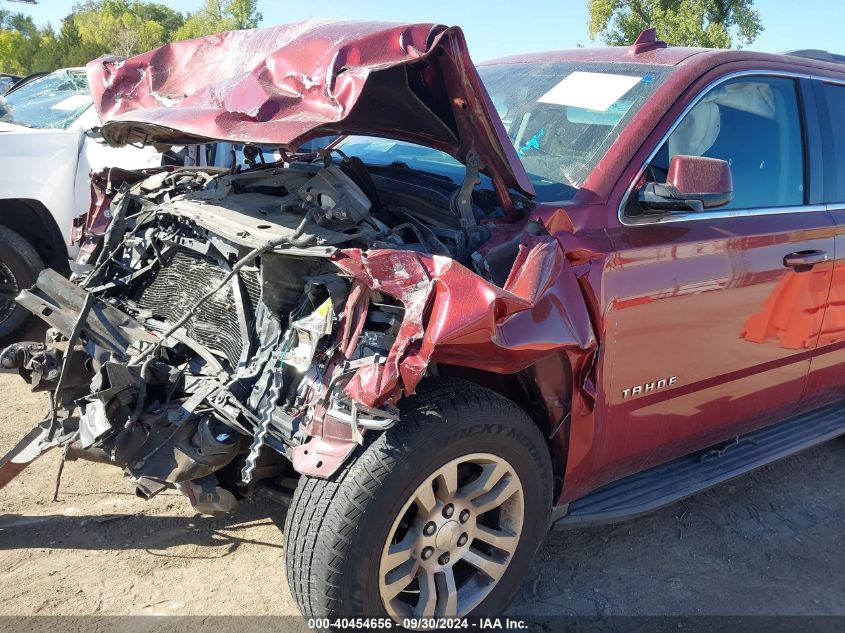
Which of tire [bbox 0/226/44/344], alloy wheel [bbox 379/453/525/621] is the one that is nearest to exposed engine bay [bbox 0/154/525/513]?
alloy wheel [bbox 379/453/525/621]

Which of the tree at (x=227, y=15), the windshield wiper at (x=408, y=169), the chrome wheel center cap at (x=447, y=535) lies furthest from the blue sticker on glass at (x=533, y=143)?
the tree at (x=227, y=15)

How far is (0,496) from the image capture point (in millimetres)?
3252

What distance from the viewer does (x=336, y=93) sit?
229 cm

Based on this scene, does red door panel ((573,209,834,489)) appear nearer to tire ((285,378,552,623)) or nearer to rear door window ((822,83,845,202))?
A: rear door window ((822,83,845,202))

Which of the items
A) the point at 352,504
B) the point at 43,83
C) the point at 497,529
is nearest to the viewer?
the point at 352,504

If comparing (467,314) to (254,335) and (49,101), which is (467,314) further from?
(49,101)

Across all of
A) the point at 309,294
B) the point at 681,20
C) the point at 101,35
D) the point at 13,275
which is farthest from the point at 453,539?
the point at 101,35

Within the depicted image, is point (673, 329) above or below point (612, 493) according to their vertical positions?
above

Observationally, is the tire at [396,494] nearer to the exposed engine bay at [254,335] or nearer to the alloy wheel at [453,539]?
the alloy wheel at [453,539]

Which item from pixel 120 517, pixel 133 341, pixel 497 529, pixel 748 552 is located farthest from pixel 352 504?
pixel 748 552

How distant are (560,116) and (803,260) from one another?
1.23m

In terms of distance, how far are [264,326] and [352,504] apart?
2.60ft

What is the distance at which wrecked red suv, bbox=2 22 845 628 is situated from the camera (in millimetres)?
2186

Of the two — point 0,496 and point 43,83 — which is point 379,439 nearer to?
point 0,496
